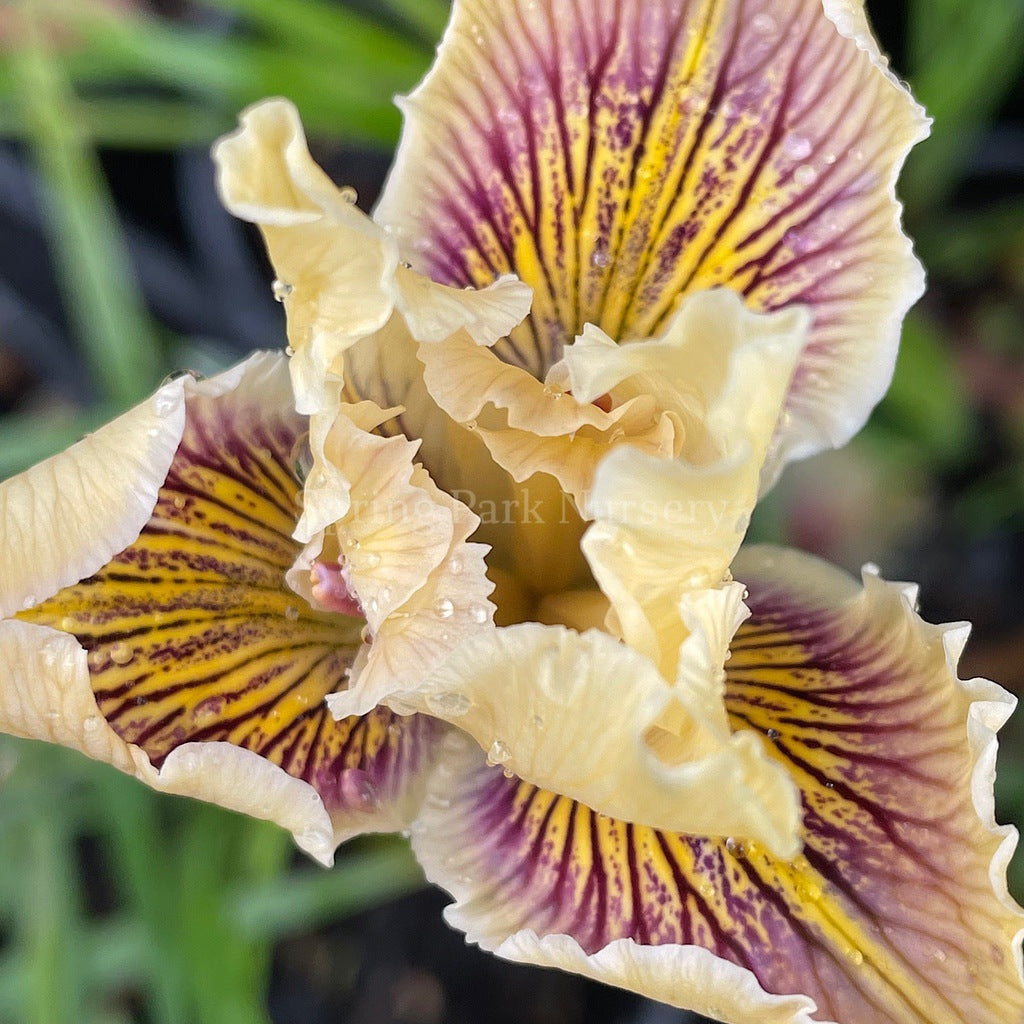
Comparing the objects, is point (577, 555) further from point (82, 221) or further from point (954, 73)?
point (954, 73)

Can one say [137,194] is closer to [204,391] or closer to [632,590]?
[204,391]

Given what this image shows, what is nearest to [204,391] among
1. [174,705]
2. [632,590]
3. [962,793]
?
[174,705]

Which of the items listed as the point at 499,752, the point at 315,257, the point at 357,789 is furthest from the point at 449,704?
the point at 315,257

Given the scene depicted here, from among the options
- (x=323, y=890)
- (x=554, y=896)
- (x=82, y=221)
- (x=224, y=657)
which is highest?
(x=82, y=221)

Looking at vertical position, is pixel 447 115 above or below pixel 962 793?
above

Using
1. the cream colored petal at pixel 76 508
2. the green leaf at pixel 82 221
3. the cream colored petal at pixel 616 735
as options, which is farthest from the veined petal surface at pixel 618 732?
the green leaf at pixel 82 221

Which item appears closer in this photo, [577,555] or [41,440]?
[577,555]

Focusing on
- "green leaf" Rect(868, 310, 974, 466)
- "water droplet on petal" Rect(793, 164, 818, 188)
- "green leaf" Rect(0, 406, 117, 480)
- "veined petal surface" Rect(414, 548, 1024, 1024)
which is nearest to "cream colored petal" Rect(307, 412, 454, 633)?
"veined petal surface" Rect(414, 548, 1024, 1024)

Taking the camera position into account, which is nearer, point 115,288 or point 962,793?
point 962,793
